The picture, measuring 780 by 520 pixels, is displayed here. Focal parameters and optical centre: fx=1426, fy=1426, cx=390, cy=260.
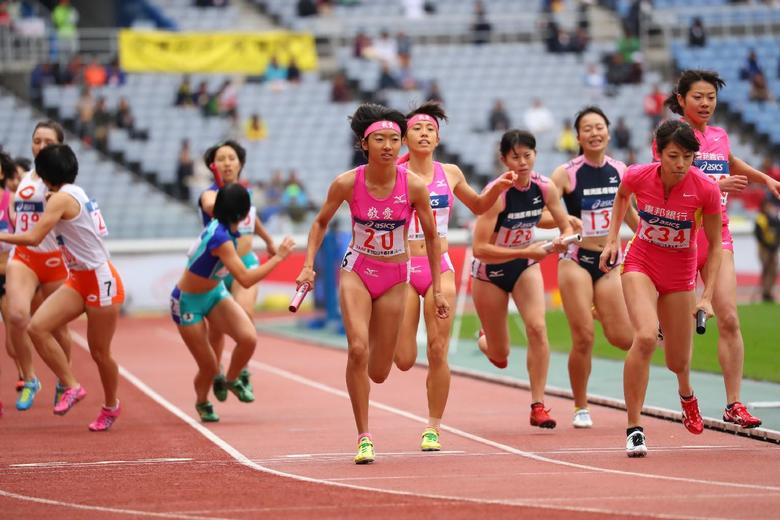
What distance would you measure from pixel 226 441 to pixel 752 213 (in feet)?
86.6

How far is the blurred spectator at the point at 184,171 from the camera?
33.3 meters

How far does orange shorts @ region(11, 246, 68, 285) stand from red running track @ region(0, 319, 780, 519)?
1.36m

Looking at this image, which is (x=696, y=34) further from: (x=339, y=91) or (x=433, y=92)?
(x=339, y=91)

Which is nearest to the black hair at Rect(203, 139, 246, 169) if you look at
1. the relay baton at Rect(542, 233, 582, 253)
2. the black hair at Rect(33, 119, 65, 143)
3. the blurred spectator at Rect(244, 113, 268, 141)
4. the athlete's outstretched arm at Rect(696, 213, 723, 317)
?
the black hair at Rect(33, 119, 65, 143)

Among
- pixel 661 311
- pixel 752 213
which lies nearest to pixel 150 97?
pixel 752 213

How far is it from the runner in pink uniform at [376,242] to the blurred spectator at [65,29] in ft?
93.6

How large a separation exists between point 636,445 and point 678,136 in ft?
7.15

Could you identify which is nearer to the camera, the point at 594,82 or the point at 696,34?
the point at 594,82

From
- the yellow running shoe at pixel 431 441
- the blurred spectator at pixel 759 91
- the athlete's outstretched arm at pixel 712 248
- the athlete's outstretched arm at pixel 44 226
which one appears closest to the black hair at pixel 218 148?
the athlete's outstretched arm at pixel 44 226

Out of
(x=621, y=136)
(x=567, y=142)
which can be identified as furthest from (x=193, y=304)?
(x=567, y=142)

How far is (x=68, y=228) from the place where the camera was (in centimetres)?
1221

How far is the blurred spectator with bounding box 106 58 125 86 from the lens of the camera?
120 feet

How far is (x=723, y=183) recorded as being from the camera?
1105cm

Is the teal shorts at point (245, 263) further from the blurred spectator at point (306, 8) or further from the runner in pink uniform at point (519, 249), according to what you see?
the blurred spectator at point (306, 8)
